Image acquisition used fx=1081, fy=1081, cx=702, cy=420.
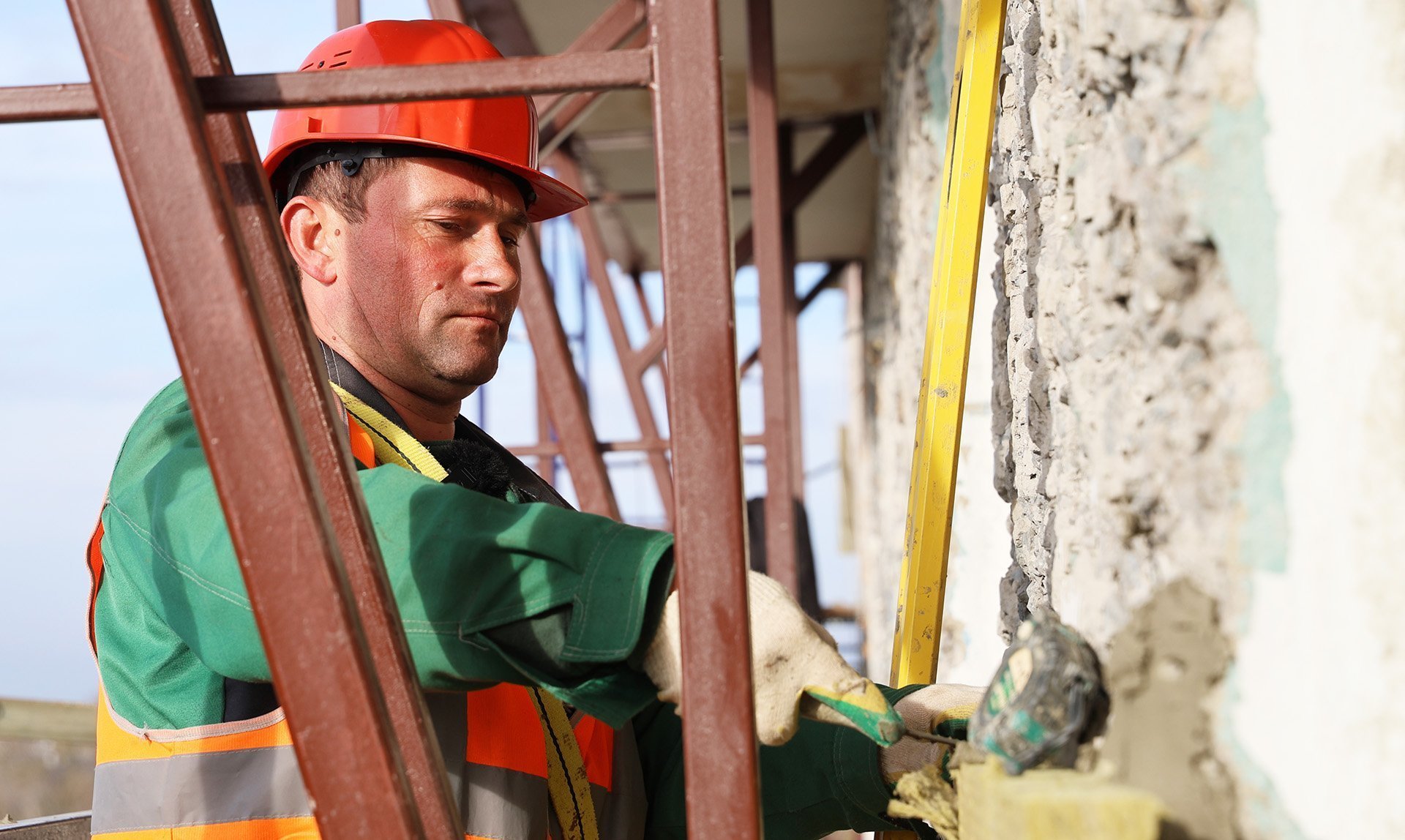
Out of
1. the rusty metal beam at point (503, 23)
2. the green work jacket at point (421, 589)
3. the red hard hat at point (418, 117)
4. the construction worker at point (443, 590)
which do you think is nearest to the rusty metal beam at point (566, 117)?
the rusty metal beam at point (503, 23)

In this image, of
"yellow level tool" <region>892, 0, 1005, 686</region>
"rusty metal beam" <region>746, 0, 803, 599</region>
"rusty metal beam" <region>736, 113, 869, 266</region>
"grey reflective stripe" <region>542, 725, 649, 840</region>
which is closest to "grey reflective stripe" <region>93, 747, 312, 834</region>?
"grey reflective stripe" <region>542, 725, 649, 840</region>

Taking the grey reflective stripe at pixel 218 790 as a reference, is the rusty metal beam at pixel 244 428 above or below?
above

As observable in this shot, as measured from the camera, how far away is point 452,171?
1693mm

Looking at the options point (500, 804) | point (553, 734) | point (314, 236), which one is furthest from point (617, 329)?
point (500, 804)

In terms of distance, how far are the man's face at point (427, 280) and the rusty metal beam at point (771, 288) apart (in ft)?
6.54

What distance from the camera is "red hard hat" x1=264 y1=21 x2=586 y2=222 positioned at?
165cm

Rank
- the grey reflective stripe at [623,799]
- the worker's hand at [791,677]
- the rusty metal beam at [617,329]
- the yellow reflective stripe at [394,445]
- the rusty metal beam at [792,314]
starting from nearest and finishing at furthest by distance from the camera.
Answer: the worker's hand at [791,677] < the yellow reflective stripe at [394,445] < the grey reflective stripe at [623,799] < the rusty metal beam at [617,329] < the rusty metal beam at [792,314]

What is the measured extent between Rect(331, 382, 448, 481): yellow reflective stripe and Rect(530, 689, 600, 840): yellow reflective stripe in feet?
1.07

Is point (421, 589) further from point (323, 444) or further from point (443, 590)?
point (323, 444)

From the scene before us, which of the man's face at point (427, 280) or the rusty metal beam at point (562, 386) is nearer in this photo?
the man's face at point (427, 280)

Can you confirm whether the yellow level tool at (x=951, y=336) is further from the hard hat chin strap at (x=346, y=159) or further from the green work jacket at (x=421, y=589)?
the hard hat chin strap at (x=346, y=159)

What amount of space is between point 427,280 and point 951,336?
77 cm

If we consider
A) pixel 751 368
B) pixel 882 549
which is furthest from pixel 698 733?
pixel 751 368

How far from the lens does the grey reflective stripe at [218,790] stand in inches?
50.0
